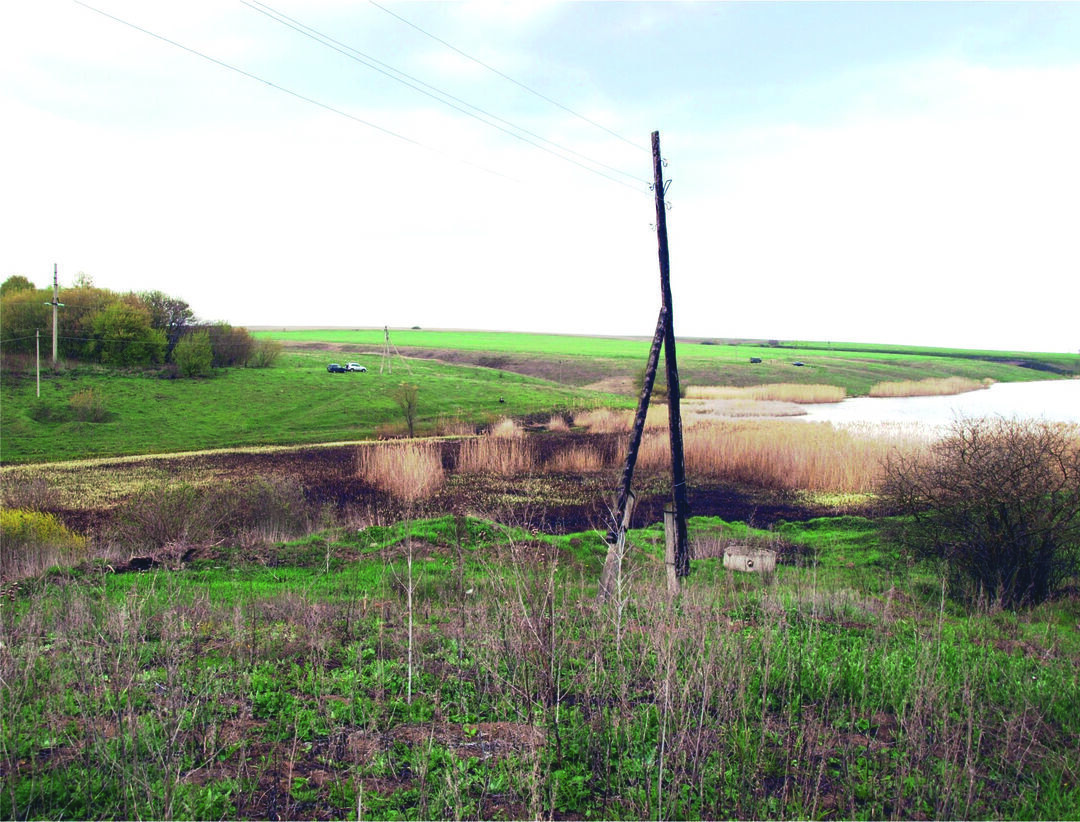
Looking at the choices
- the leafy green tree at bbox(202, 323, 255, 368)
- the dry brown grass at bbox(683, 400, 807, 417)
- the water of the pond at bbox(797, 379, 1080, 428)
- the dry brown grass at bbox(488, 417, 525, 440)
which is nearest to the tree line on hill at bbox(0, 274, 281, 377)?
the leafy green tree at bbox(202, 323, 255, 368)

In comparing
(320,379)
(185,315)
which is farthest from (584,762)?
(185,315)

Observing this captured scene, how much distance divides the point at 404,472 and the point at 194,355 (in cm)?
3196

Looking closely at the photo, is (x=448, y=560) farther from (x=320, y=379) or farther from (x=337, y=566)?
(x=320, y=379)

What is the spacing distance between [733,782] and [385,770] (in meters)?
2.28

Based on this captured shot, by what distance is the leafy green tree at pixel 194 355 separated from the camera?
46.3 m

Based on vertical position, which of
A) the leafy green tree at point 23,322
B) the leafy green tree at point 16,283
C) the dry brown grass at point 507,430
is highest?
the leafy green tree at point 16,283

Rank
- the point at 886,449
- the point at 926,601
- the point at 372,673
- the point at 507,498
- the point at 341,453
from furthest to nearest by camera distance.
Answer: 1. the point at 341,453
2. the point at 886,449
3. the point at 507,498
4. the point at 926,601
5. the point at 372,673

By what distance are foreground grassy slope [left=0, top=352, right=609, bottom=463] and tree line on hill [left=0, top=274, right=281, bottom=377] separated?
2.70m

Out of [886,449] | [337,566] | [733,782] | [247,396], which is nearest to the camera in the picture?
[733,782]

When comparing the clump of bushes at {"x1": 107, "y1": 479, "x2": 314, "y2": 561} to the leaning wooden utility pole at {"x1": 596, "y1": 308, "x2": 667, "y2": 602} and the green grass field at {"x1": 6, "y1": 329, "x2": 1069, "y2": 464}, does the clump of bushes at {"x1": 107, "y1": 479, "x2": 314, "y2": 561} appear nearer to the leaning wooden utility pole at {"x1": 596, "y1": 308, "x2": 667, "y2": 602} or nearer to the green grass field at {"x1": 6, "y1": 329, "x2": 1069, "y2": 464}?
the leaning wooden utility pole at {"x1": 596, "y1": 308, "x2": 667, "y2": 602}

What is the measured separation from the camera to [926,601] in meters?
10.3

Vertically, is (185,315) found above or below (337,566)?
above

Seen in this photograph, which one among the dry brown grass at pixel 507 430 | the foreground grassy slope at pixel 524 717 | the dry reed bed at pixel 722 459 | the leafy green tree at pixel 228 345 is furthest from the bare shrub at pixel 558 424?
the foreground grassy slope at pixel 524 717

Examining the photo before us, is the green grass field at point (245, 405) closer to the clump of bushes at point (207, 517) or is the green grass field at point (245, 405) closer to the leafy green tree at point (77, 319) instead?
the leafy green tree at point (77, 319)
